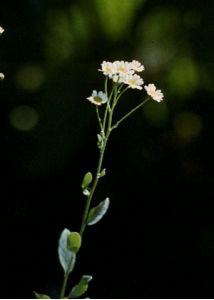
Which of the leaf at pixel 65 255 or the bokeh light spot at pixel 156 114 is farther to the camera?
the bokeh light spot at pixel 156 114

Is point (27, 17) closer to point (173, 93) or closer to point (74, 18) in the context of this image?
point (74, 18)

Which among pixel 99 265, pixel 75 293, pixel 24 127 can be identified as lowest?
pixel 75 293

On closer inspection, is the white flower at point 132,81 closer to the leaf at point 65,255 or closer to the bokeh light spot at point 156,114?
the leaf at point 65,255

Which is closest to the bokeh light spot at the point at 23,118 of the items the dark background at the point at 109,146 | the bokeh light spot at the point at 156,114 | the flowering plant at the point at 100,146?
the dark background at the point at 109,146

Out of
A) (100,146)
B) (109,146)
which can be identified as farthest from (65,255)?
(109,146)

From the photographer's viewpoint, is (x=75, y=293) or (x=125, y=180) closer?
(x=75, y=293)

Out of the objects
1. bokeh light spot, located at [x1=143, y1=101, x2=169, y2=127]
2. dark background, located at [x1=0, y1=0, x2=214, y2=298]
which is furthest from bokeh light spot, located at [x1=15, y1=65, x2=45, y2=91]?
bokeh light spot, located at [x1=143, y1=101, x2=169, y2=127]

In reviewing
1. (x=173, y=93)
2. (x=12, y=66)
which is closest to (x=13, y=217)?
(x=12, y=66)

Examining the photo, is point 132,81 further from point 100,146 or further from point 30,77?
point 30,77
